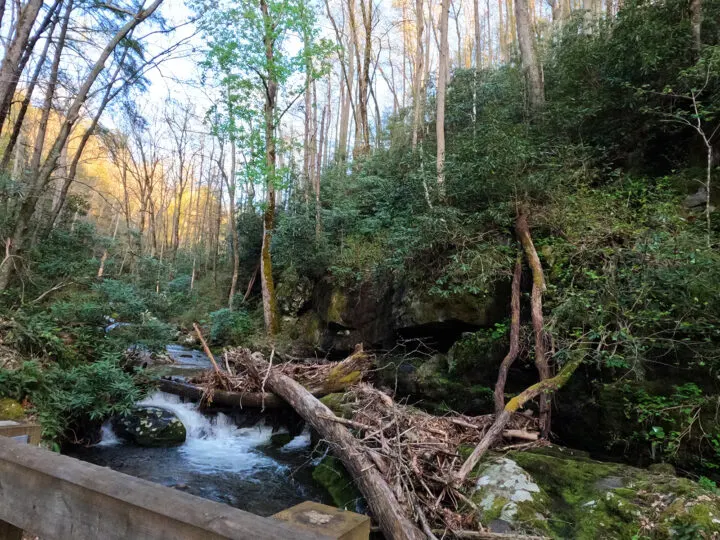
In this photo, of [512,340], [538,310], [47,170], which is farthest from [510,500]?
[47,170]

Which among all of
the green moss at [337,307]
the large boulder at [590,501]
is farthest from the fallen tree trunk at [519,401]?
the green moss at [337,307]

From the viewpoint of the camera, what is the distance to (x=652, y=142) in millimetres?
8242

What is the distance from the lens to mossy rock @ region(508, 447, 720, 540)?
348 cm

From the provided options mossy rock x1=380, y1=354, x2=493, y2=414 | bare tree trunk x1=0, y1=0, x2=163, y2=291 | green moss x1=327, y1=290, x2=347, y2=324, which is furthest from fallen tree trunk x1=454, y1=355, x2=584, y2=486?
bare tree trunk x1=0, y1=0, x2=163, y2=291

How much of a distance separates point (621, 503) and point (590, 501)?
10.8 inches

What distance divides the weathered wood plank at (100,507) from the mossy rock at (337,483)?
15.2ft

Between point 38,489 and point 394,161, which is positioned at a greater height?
point 394,161

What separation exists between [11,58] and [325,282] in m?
9.12

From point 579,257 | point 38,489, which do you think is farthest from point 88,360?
point 579,257

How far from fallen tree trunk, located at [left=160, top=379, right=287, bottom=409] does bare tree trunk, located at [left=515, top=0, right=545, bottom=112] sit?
31.1ft

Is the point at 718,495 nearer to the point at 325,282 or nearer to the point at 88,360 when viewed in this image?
the point at 88,360

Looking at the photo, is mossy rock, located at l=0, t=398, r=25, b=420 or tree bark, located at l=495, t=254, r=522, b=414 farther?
tree bark, located at l=495, t=254, r=522, b=414

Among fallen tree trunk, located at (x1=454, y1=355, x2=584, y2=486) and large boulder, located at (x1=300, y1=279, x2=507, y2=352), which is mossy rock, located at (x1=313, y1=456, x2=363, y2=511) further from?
large boulder, located at (x1=300, y1=279, x2=507, y2=352)

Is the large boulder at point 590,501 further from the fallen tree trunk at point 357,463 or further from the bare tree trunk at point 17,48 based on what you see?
the bare tree trunk at point 17,48
